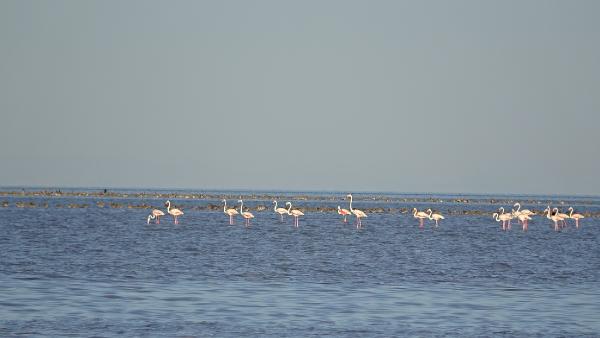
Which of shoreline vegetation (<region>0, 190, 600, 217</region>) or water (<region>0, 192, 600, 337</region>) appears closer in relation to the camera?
water (<region>0, 192, 600, 337</region>)

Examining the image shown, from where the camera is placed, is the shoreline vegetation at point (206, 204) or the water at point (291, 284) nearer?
the water at point (291, 284)

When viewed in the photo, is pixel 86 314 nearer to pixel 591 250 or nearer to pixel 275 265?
pixel 275 265

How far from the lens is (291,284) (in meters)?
29.4

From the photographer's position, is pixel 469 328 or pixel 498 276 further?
pixel 498 276

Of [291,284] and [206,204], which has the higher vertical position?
[206,204]

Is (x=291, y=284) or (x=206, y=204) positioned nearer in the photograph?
(x=291, y=284)

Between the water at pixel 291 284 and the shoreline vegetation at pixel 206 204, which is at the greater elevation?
the shoreline vegetation at pixel 206 204

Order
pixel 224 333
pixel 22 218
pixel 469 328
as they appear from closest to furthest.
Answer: pixel 224 333 → pixel 469 328 → pixel 22 218

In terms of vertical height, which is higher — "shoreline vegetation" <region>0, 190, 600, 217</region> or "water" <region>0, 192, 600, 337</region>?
"shoreline vegetation" <region>0, 190, 600, 217</region>

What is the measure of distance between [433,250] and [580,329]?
2288cm

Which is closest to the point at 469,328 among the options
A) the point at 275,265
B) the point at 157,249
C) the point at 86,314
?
the point at 86,314

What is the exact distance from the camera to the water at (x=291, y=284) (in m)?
21.6

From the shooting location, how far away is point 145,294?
1025 inches

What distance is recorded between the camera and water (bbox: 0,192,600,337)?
71.0 ft
